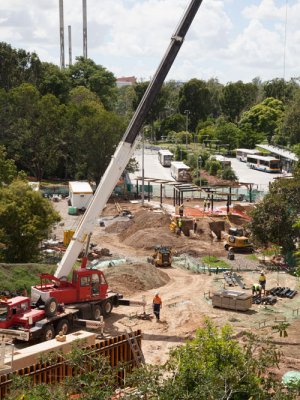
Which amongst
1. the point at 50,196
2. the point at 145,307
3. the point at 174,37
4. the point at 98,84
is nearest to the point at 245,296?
the point at 145,307

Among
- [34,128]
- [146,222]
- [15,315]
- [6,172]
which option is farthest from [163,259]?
[34,128]

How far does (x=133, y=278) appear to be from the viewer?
112ft

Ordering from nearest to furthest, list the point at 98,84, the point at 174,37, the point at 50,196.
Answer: the point at 174,37, the point at 50,196, the point at 98,84

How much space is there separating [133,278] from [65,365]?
15.1 metres

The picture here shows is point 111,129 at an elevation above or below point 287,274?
above

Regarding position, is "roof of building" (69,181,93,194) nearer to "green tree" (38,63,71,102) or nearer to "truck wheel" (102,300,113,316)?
"truck wheel" (102,300,113,316)

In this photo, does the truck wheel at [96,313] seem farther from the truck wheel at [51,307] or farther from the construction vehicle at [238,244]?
the construction vehicle at [238,244]

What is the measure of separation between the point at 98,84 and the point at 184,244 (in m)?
77.4

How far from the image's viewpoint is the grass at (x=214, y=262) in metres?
41.0

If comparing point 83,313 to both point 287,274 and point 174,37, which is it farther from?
point 287,274

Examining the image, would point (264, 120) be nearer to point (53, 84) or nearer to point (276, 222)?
point (53, 84)

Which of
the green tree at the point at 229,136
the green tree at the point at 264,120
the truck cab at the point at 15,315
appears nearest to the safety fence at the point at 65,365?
the truck cab at the point at 15,315

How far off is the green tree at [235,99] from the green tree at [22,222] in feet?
361

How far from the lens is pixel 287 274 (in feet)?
125
